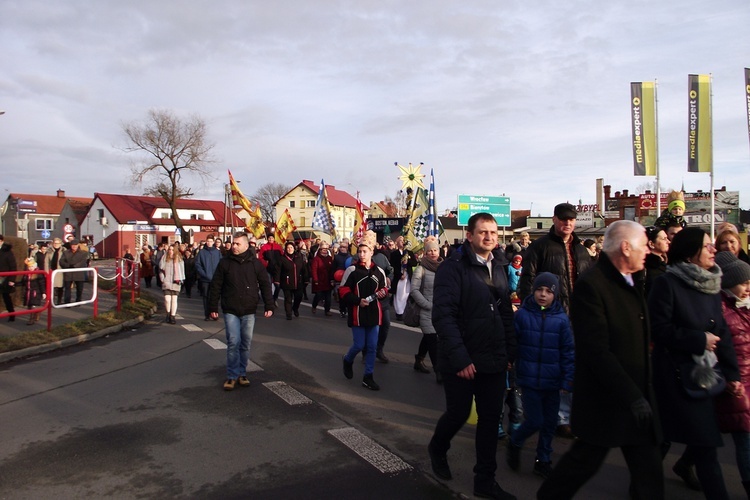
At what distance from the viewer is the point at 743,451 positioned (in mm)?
3467

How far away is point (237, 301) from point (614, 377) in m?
4.82

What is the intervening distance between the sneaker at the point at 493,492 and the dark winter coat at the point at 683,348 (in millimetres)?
1080

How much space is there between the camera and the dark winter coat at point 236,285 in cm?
657

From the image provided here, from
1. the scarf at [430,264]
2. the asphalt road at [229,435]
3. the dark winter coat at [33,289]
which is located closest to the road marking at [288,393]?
the asphalt road at [229,435]

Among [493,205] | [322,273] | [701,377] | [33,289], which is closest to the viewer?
[701,377]

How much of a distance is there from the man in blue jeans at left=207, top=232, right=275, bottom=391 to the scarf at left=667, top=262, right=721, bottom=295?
483 cm

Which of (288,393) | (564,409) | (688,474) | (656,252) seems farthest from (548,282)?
(288,393)

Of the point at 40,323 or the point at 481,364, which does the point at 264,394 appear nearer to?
the point at 481,364

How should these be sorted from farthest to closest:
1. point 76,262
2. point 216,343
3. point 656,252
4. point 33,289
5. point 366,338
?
point 76,262, point 33,289, point 216,343, point 366,338, point 656,252

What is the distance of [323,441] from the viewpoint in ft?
15.5

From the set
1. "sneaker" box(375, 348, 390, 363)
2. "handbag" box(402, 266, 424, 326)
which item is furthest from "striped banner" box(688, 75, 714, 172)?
"handbag" box(402, 266, 424, 326)

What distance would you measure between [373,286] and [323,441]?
2.41 metres

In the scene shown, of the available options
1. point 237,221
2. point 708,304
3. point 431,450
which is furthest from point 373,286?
point 237,221

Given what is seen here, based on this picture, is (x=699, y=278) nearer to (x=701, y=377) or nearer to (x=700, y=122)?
(x=701, y=377)
